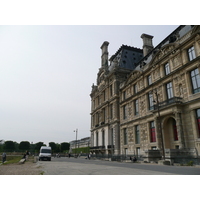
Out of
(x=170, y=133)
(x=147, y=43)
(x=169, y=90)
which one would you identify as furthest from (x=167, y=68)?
(x=147, y=43)

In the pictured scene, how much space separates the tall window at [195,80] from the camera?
1956 cm

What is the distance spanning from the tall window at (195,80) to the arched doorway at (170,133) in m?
5.32

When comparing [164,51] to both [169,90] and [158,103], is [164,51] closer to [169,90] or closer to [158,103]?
[169,90]

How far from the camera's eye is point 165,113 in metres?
22.3

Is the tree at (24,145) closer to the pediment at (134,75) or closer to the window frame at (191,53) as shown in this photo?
the pediment at (134,75)

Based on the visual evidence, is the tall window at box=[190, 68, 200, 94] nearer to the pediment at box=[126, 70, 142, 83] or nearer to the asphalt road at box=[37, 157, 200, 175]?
the asphalt road at box=[37, 157, 200, 175]

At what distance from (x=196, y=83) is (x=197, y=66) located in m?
2.03

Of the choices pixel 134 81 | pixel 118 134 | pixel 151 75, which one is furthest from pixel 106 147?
pixel 151 75

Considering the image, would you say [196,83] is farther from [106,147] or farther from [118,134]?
[106,147]

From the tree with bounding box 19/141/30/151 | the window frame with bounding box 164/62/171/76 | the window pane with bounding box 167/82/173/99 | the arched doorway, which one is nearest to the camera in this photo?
the arched doorway

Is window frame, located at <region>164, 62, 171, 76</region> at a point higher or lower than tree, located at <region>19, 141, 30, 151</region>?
higher

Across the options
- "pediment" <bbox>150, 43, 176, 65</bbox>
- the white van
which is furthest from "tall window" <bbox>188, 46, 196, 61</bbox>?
the white van

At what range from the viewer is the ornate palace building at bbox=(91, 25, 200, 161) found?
1984 centimetres

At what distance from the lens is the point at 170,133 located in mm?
23156
